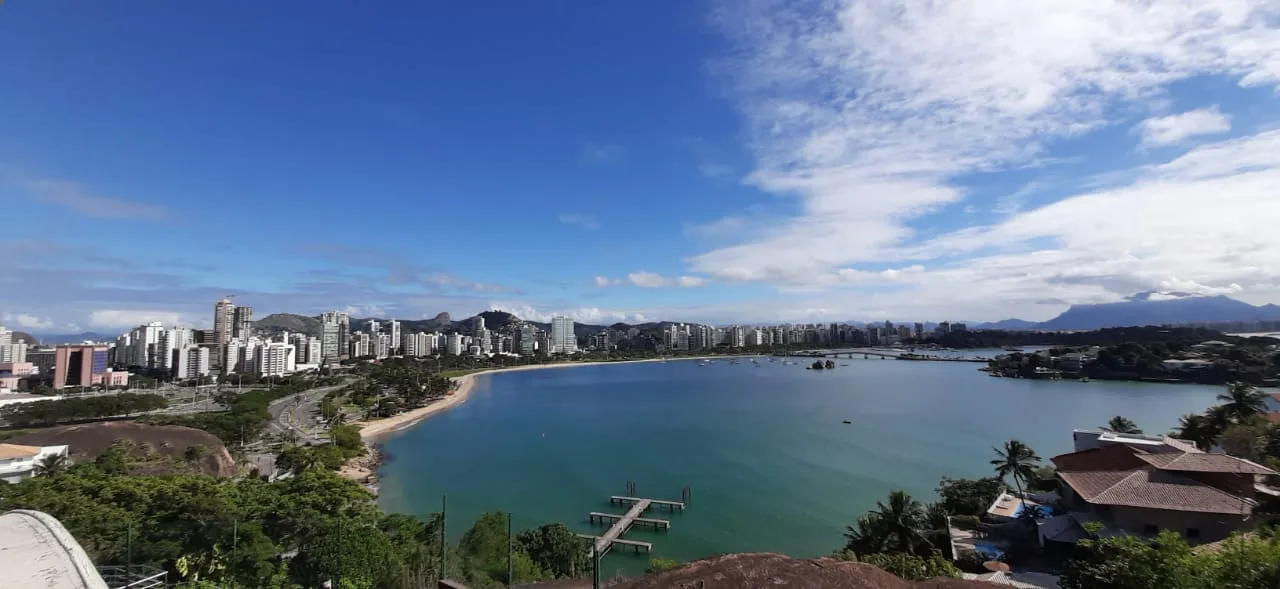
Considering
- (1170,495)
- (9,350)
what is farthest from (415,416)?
(9,350)

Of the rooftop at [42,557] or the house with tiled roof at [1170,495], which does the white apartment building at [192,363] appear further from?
the house with tiled roof at [1170,495]

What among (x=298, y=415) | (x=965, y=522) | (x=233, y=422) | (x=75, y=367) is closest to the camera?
(x=965, y=522)

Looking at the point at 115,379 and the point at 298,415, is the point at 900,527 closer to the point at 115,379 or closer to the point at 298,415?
the point at 298,415

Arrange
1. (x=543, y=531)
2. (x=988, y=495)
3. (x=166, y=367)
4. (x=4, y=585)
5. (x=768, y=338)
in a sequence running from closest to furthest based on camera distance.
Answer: (x=4, y=585) → (x=543, y=531) → (x=988, y=495) → (x=166, y=367) → (x=768, y=338)

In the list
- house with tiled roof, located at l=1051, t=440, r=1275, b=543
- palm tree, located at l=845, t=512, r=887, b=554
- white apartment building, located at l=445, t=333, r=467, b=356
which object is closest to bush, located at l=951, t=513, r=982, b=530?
house with tiled roof, located at l=1051, t=440, r=1275, b=543

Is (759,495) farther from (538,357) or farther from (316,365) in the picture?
(538,357)

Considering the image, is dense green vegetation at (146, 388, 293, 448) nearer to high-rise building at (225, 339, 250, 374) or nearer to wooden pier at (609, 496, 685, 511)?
wooden pier at (609, 496, 685, 511)

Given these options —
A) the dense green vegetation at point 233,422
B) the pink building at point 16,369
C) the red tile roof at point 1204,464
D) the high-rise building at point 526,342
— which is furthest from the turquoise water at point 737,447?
the high-rise building at point 526,342

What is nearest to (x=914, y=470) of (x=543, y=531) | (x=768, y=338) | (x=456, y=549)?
(x=543, y=531)
